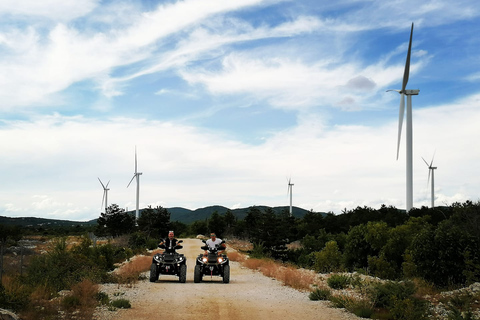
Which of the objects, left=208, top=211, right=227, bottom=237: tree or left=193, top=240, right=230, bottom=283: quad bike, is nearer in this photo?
left=193, top=240, right=230, bottom=283: quad bike

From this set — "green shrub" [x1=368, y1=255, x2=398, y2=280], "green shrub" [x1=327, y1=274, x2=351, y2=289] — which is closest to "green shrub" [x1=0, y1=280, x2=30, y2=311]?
"green shrub" [x1=327, y1=274, x2=351, y2=289]

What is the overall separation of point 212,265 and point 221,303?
636cm

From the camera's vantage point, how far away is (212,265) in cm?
2133

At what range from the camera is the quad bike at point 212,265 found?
21.2 meters

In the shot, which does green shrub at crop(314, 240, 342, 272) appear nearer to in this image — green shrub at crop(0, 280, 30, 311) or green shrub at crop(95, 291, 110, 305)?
green shrub at crop(95, 291, 110, 305)

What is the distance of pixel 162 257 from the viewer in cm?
2117

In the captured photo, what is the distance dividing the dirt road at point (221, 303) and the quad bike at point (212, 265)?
17.7 inches

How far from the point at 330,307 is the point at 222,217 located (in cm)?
7911

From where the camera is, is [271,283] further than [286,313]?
Yes

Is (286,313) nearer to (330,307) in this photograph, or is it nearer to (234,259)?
(330,307)

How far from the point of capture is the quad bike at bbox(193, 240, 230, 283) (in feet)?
69.7

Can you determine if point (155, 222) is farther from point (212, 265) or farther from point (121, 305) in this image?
point (121, 305)

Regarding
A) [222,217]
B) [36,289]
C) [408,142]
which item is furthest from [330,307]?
[222,217]

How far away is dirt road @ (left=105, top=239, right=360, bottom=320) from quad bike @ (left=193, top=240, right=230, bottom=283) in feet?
1.47
